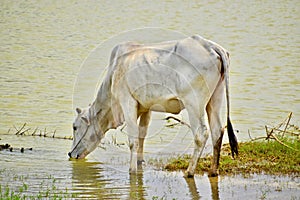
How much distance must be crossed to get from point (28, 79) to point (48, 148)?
5608 millimetres

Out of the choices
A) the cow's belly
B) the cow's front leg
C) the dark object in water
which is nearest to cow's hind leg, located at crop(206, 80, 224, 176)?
the cow's belly

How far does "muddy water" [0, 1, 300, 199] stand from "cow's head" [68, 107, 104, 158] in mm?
228

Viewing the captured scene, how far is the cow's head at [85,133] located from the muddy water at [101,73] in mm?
228

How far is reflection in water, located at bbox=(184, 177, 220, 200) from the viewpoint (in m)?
7.72

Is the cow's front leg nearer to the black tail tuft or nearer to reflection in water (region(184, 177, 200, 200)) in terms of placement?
reflection in water (region(184, 177, 200, 200))

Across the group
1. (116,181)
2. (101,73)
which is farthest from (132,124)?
(101,73)

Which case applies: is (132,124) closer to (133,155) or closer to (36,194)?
(133,155)

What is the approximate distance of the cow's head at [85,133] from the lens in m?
9.37

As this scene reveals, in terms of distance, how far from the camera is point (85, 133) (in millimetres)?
9398

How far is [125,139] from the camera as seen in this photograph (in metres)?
11.3

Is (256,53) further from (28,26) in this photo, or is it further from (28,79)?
(28,26)

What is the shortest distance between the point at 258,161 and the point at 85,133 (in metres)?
2.32

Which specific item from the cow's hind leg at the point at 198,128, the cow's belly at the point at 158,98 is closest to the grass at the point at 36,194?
the cow's belly at the point at 158,98

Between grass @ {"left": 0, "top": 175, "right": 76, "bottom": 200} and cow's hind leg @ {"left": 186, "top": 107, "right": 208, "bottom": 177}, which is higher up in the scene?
cow's hind leg @ {"left": 186, "top": 107, "right": 208, "bottom": 177}
